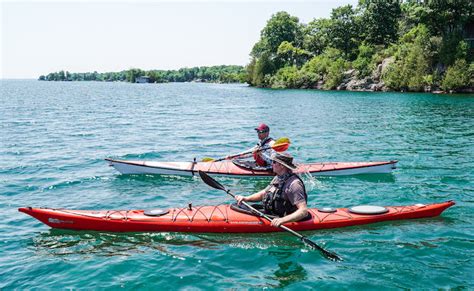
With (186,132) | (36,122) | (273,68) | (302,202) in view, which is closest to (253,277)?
(302,202)

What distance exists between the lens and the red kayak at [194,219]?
25.5 ft

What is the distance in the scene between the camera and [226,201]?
10.4 m

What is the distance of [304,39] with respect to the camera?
7888 cm

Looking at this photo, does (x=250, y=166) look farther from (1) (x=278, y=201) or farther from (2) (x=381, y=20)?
(2) (x=381, y=20)

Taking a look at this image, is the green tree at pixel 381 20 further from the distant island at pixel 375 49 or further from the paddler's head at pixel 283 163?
the paddler's head at pixel 283 163

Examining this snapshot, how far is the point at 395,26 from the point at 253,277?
204 feet

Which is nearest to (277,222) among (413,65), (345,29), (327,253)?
(327,253)

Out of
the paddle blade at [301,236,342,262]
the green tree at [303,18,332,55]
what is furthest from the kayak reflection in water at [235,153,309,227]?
the green tree at [303,18,332,55]

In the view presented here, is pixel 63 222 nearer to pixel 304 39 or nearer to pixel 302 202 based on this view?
pixel 302 202

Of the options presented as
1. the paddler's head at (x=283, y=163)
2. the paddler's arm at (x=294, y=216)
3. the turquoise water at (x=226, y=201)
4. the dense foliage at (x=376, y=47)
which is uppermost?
the dense foliage at (x=376, y=47)

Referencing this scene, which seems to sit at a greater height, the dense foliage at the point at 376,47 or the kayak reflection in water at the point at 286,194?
the dense foliage at the point at 376,47

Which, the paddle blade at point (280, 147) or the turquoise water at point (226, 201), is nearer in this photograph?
the turquoise water at point (226, 201)

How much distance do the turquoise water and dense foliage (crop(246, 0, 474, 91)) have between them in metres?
25.6

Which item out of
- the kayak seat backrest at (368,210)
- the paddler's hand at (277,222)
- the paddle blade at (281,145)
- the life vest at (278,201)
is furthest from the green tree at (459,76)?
the paddler's hand at (277,222)
